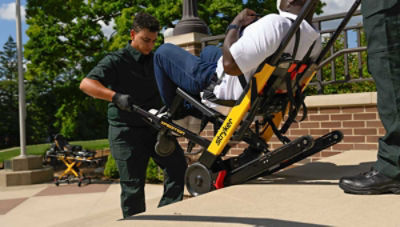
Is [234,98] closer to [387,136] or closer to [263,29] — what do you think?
[263,29]

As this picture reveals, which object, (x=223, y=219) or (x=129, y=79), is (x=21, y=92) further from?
(x=223, y=219)

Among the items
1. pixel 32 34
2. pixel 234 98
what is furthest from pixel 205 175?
pixel 32 34

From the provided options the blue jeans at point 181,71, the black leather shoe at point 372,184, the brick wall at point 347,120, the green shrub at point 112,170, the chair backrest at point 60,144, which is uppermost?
the blue jeans at point 181,71

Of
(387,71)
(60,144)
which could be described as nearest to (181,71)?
(387,71)

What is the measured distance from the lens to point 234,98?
97.9 inches

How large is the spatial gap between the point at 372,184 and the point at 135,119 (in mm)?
2107

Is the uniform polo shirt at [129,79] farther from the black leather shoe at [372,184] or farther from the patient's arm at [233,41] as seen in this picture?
the black leather shoe at [372,184]

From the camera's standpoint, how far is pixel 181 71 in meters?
2.61

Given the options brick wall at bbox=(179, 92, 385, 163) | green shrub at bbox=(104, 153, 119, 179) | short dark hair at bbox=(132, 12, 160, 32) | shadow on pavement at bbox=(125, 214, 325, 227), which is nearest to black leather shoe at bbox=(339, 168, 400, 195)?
shadow on pavement at bbox=(125, 214, 325, 227)

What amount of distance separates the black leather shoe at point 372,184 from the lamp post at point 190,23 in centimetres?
485

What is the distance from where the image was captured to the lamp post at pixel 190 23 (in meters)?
6.49

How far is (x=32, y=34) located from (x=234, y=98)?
16928mm

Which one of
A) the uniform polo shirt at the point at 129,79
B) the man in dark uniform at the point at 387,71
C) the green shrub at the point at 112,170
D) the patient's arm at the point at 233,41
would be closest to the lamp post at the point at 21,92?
the green shrub at the point at 112,170

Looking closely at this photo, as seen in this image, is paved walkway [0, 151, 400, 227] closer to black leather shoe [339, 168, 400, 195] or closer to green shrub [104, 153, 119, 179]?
black leather shoe [339, 168, 400, 195]
